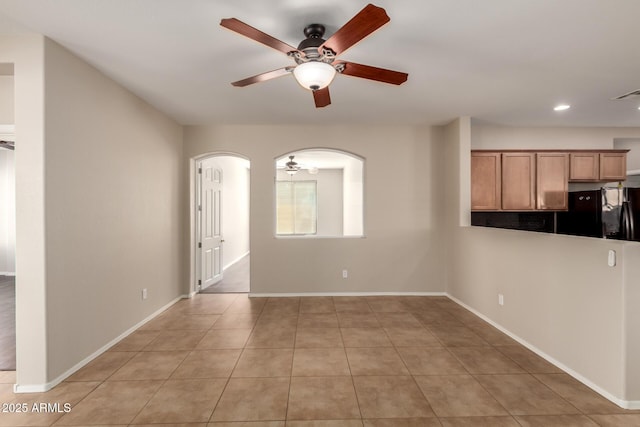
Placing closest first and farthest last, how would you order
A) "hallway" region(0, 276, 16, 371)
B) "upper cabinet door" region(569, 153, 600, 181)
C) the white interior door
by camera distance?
1. "hallway" region(0, 276, 16, 371)
2. "upper cabinet door" region(569, 153, 600, 181)
3. the white interior door

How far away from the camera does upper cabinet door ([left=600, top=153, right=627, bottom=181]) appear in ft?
15.9

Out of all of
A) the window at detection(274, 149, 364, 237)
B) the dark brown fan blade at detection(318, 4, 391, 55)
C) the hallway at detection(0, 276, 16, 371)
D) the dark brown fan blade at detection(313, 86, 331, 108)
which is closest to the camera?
the dark brown fan blade at detection(318, 4, 391, 55)

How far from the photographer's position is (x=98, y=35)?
7.59ft

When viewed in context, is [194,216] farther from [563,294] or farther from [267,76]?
[563,294]

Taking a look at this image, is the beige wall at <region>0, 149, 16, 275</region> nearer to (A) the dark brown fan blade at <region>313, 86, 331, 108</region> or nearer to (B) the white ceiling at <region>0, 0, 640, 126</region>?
(B) the white ceiling at <region>0, 0, 640, 126</region>

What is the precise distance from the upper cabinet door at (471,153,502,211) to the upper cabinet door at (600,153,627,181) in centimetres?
170

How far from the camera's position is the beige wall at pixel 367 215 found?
4.87 meters

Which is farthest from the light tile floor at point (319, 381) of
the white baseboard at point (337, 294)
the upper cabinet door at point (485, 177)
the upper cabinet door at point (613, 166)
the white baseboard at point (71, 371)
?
the upper cabinet door at point (613, 166)

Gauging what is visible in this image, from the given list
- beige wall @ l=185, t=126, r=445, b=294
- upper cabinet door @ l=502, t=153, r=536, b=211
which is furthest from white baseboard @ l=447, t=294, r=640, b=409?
upper cabinet door @ l=502, t=153, r=536, b=211

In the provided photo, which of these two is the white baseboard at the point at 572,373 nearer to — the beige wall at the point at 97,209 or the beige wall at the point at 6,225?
the beige wall at the point at 97,209

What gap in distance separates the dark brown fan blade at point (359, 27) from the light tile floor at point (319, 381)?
2387 millimetres

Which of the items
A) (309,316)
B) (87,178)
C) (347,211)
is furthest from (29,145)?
(347,211)

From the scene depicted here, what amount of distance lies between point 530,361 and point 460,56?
2.75 meters

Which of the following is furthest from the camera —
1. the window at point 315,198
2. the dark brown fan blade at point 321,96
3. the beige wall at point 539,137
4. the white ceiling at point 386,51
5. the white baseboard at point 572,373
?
the window at point 315,198
